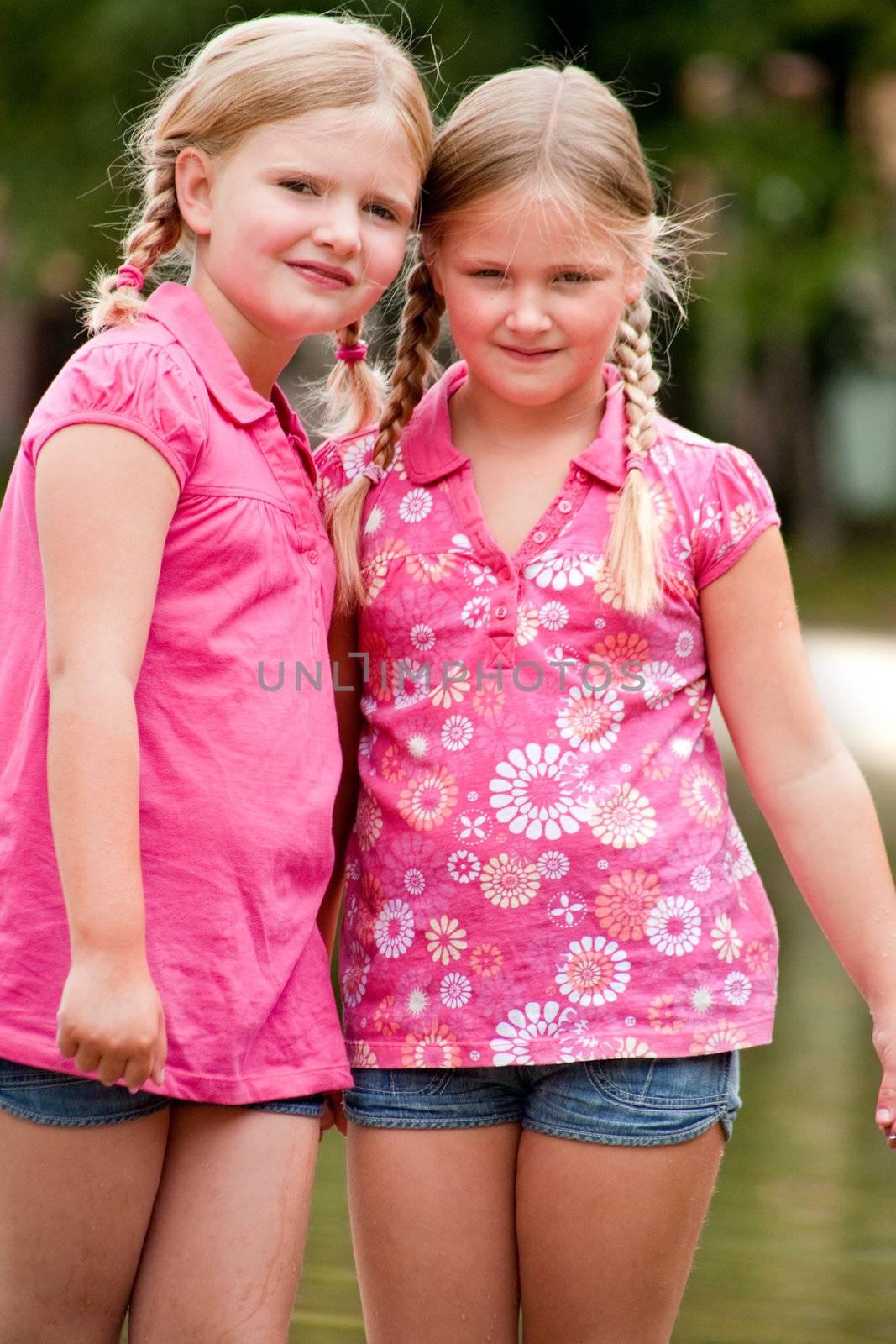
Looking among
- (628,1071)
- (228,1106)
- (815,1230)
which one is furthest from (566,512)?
(815,1230)

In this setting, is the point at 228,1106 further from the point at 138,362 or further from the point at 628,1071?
the point at 138,362

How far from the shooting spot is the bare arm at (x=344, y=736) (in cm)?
222

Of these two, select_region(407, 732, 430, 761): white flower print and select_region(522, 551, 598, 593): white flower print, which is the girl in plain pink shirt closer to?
select_region(407, 732, 430, 761): white flower print

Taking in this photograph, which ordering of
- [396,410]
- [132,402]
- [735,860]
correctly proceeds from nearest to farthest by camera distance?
[132,402], [735,860], [396,410]

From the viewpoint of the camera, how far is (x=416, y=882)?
211 cm

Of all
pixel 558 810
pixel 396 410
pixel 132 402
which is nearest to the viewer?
pixel 132 402

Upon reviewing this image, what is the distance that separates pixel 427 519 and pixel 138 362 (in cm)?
45

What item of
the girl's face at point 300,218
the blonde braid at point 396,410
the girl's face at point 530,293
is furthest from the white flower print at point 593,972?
the girl's face at point 300,218

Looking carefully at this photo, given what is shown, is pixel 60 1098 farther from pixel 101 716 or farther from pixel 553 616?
pixel 553 616

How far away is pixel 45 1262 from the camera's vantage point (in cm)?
180

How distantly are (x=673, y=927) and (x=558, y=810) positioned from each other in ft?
0.62

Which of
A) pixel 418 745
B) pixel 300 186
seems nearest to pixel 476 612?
pixel 418 745

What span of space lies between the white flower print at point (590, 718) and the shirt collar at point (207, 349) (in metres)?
0.48

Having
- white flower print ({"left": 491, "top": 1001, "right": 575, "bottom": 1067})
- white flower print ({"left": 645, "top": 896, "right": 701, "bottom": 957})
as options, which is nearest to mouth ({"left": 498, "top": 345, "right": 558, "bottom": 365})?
white flower print ({"left": 645, "top": 896, "right": 701, "bottom": 957})
